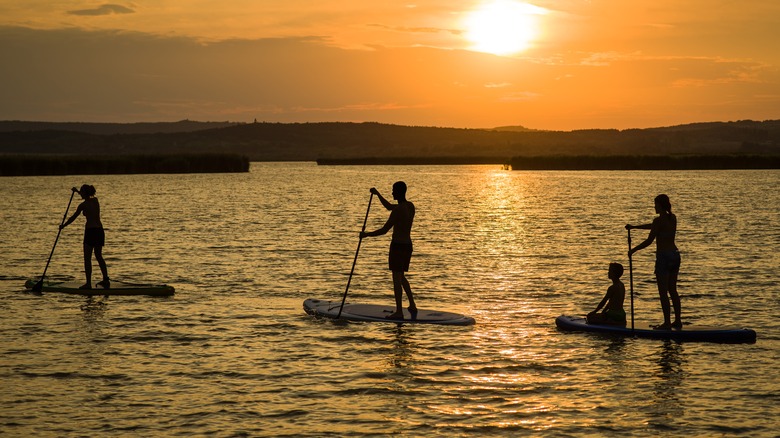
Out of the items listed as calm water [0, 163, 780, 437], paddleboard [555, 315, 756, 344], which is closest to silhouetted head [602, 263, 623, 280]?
paddleboard [555, 315, 756, 344]

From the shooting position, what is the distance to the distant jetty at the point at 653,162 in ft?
387

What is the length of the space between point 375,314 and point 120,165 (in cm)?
9757

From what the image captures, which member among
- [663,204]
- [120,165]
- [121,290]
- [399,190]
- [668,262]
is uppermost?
[120,165]

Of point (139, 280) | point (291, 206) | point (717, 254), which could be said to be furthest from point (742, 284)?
point (291, 206)

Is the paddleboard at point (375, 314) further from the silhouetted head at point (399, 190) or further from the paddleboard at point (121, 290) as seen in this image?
the paddleboard at point (121, 290)

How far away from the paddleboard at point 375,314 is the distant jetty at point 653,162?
324 ft

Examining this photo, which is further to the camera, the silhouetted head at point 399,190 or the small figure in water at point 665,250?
the silhouetted head at point 399,190

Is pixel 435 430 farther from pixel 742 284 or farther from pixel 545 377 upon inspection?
pixel 742 284

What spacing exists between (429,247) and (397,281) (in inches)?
739

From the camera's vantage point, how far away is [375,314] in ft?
62.2

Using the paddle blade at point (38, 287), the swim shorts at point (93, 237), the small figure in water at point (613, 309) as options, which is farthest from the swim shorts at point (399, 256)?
the paddle blade at point (38, 287)

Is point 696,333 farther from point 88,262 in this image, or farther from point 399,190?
point 88,262

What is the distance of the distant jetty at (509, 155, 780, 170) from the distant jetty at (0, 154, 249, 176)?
1424 inches

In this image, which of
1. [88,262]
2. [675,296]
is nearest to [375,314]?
[675,296]
